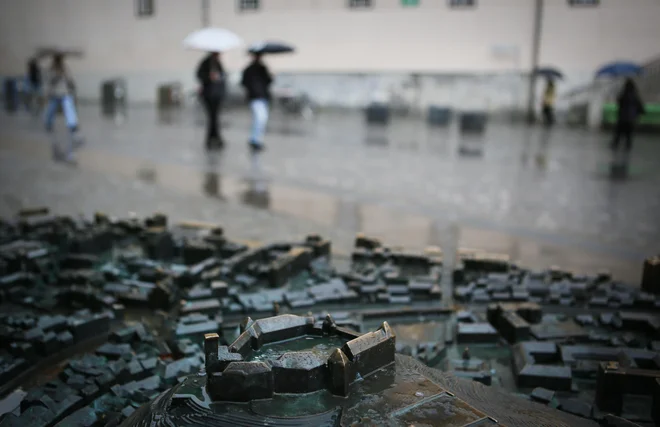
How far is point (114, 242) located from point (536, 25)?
66.0ft

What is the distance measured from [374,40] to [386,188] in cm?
1614

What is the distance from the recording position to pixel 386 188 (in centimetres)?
986

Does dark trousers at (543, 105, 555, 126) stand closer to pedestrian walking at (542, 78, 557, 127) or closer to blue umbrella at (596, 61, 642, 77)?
pedestrian walking at (542, 78, 557, 127)

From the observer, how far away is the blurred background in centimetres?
803

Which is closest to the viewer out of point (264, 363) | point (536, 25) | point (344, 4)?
point (264, 363)

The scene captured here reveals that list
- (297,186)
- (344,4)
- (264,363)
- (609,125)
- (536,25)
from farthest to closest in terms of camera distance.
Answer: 1. (344,4)
2. (536,25)
3. (609,125)
4. (297,186)
5. (264,363)

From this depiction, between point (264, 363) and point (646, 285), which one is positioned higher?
point (264, 363)

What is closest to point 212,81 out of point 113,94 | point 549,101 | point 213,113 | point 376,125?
point 213,113

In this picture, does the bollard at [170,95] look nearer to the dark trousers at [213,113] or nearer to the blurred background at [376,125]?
the blurred background at [376,125]

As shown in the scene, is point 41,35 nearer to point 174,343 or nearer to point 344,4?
point 344,4

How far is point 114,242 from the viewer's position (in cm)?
671

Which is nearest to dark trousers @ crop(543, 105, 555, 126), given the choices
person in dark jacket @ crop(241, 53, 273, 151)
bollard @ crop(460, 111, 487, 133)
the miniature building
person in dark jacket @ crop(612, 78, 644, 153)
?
bollard @ crop(460, 111, 487, 133)

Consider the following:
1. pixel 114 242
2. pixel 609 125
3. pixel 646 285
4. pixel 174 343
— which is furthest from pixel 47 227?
pixel 609 125

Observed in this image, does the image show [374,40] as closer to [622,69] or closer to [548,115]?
[548,115]
